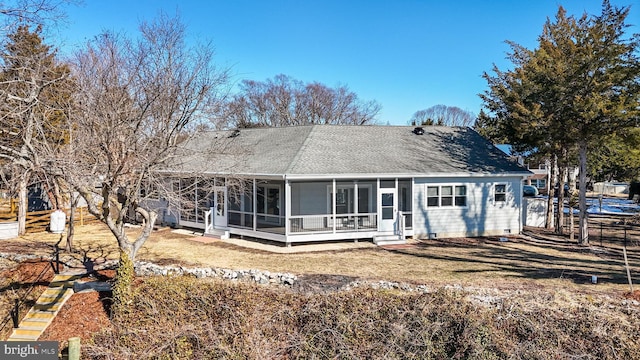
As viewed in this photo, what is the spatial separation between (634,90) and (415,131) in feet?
32.3

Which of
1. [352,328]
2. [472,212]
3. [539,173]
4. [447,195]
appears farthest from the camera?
Result: [539,173]

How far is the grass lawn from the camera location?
12.1m

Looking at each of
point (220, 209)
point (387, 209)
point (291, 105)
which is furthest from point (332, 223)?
point (291, 105)

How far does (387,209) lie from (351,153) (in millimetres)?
3084

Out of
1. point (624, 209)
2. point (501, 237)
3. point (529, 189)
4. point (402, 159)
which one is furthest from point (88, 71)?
point (529, 189)

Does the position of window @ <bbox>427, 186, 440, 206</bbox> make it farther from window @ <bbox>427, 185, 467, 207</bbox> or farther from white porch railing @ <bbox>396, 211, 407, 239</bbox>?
white porch railing @ <bbox>396, 211, 407, 239</bbox>

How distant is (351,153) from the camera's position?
19750 mm

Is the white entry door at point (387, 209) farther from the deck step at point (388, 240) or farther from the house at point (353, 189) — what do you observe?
the deck step at point (388, 240)

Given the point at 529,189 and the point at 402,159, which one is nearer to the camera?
the point at 402,159

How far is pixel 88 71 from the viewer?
1325cm

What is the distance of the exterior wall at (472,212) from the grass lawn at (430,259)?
0.79 m

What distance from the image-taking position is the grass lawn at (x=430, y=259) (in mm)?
12109

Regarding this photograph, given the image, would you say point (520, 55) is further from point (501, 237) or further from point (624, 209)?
point (624, 209)

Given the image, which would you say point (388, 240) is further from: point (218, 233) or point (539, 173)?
point (539, 173)
